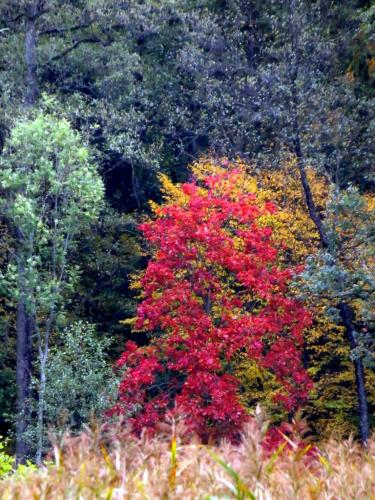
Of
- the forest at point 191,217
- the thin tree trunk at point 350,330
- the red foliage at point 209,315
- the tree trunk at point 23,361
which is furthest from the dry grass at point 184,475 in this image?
the tree trunk at point 23,361

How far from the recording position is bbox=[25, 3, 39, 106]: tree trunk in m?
16.0

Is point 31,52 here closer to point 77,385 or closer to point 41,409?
point 77,385

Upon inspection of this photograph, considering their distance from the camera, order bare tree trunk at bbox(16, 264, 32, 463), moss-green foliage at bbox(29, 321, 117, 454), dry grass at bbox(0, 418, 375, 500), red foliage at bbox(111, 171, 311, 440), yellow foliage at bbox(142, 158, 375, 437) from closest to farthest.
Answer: dry grass at bbox(0, 418, 375, 500)
red foliage at bbox(111, 171, 311, 440)
moss-green foliage at bbox(29, 321, 117, 454)
bare tree trunk at bbox(16, 264, 32, 463)
yellow foliage at bbox(142, 158, 375, 437)

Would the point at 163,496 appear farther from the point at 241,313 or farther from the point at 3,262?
the point at 3,262

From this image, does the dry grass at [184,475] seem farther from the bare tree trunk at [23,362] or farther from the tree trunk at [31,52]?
the tree trunk at [31,52]

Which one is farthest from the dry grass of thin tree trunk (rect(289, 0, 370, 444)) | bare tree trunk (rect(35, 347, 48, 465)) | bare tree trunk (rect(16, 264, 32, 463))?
bare tree trunk (rect(16, 264, 32, 463))

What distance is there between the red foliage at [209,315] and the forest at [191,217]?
4cm

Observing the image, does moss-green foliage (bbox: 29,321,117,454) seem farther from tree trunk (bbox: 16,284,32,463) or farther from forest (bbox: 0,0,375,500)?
tree trunk (bbox: 16,284,32,463)

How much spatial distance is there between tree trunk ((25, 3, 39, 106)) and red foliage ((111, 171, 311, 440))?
4662 millimetres

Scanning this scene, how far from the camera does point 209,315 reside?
1266 centimetres

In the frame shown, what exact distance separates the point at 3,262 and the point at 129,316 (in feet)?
10.4

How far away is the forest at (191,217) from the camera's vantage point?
12.4m

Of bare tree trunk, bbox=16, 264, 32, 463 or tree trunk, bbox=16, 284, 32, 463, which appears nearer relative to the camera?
bare tree trunk, bbox=16, 264, 32, 463

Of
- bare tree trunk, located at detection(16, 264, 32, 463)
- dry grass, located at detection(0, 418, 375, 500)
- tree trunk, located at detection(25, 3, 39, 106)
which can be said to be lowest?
dry grass, located at detection(0, 418, 375, 500)
